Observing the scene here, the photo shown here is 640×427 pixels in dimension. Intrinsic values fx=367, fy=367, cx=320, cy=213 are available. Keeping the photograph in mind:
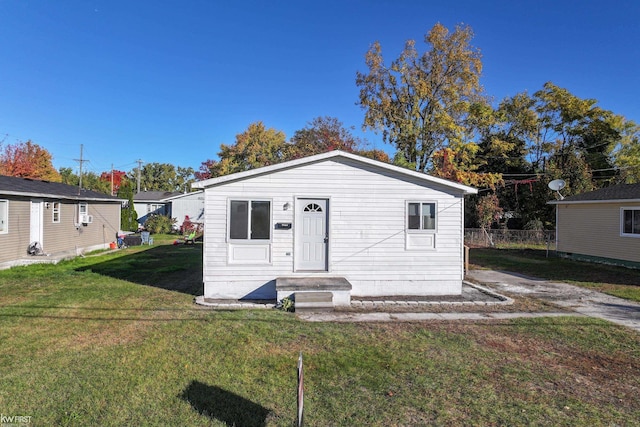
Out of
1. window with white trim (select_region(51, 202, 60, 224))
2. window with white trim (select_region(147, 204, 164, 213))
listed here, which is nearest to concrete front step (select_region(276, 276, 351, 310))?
window with white trim (select_region(51, 202, 60, 224))

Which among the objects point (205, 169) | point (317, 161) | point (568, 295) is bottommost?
point (568, 295)

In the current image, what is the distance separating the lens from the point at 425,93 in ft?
77.0

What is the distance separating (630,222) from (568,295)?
7226 mm

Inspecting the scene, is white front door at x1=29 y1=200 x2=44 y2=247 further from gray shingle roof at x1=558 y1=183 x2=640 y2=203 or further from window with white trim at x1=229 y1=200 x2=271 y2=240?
gray shingle roof at x1=558 y1=183 x2=640 y2=203

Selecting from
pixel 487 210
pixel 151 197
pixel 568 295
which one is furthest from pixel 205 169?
pixel 568 295

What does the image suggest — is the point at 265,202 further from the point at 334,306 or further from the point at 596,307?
the point at 596,307

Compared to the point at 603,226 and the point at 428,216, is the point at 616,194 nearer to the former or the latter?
the point at 603,226

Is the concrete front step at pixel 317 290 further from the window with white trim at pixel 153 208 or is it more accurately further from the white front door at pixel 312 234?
the window with white trim at pixel 153 208

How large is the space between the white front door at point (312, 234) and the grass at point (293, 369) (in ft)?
6.22

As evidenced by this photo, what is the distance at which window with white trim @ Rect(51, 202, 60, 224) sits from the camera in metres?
15.1

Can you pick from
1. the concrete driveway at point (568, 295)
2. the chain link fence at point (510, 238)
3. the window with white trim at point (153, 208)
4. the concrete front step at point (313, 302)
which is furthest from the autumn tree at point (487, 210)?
the window with white trim at point (153, 208)

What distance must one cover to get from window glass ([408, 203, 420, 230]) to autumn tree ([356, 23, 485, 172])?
15.8 meters

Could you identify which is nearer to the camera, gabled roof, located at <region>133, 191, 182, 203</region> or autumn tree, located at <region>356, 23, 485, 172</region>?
autumn tree, located at <region>356, 23, 485, 172</region>

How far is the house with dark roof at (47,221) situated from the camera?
495 inches
